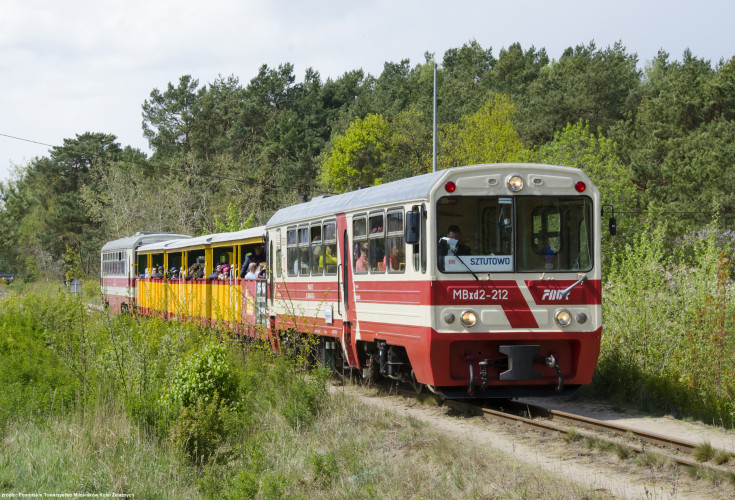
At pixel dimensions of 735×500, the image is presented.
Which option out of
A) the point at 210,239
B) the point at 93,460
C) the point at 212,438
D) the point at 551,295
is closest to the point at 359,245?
the point at 551,295

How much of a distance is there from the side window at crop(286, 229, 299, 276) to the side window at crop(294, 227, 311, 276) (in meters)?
0.14

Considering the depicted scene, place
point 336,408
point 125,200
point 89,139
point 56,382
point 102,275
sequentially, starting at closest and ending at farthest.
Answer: point 336,408
point 56,382
point 102,275
point 125,200
point 89,139

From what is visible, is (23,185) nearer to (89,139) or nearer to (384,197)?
(89,139)

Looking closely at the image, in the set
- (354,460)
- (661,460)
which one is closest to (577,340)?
(661,460)

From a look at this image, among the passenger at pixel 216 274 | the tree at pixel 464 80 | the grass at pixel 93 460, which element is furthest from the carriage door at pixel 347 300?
the tree at pixel 464 80

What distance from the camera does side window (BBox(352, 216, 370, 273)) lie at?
13.4m

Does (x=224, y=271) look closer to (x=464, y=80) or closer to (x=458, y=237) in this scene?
(x=458, y=237)

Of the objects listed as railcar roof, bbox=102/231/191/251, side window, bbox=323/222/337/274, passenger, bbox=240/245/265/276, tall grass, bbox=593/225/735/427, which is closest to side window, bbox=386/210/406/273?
side window, bbox=323/222/337/274

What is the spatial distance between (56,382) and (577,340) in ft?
23.2

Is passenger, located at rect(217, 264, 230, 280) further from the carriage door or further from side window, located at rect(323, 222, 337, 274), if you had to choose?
the carriage door

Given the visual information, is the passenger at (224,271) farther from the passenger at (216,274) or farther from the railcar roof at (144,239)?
the railcar roof at (144,239)

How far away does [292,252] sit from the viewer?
16.9m

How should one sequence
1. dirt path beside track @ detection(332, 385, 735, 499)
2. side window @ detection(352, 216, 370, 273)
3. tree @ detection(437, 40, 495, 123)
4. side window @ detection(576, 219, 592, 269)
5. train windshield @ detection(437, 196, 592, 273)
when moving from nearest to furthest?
1. dirt path beside track @ detection(332, 385, 735, 499)
2. train windshield @ detection(437, 196, 592, 273)
3. side window @ detection(576, 219, 592, 269)
4. side window @ detection(352, 216, 370, 273)
5. tree @ detection(437, 40, 495, 123)

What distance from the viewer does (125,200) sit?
60.5 meters
